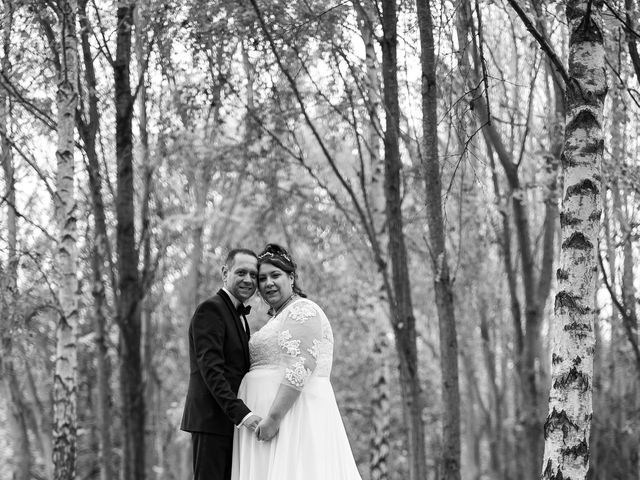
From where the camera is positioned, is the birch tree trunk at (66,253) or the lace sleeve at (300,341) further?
the birch tree trunk at (66,253)

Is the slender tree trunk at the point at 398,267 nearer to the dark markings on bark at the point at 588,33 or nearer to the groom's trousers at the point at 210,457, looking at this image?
the groom's trousers at the point at 210,457

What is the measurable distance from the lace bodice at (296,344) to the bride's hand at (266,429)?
0.82 feet

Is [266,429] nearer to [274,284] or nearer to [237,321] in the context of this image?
[237,321]

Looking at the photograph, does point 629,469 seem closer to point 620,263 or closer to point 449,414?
point 620,263

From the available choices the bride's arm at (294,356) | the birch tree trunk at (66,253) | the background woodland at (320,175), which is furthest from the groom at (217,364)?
the birch tree trunk at (66,253)

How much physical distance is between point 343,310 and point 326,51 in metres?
9.83

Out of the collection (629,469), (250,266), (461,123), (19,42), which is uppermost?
(19,42)

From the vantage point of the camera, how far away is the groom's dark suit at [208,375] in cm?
536

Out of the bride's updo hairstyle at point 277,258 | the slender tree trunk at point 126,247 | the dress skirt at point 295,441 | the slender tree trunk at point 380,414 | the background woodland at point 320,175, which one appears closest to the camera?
the dress skirt at point 295,441

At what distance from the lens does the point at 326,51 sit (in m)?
9.12

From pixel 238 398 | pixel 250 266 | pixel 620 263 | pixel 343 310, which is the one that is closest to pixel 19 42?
pixel 250 266

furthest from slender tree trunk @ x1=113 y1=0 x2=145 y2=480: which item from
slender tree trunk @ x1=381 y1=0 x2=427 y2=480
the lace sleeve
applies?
the lace sleeve

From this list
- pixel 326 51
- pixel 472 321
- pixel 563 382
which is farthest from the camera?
pixel 472 321

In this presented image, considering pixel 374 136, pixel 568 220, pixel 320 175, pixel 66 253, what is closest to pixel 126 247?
pixel 66 253
